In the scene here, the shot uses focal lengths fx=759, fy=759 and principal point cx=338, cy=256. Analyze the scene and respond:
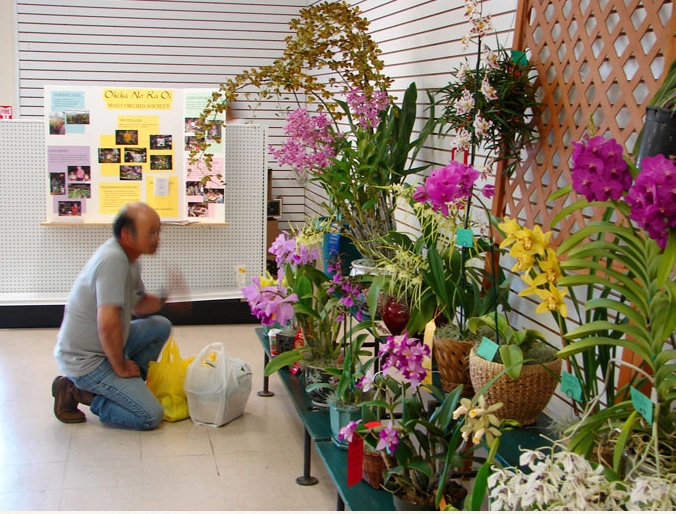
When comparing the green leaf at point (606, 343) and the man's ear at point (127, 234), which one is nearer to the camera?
the green leaf at point (606, 343)

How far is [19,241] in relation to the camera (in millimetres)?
6023

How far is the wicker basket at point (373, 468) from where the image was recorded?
2.63 meters

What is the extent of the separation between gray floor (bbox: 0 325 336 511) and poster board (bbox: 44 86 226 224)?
178 centimetres

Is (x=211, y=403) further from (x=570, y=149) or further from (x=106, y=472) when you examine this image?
(x=570, y=149)

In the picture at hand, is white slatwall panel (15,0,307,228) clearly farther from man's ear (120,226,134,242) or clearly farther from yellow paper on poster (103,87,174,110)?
man's ear (120,226,134,242)

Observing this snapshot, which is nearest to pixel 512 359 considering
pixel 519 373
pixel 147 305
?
pixel 519 373

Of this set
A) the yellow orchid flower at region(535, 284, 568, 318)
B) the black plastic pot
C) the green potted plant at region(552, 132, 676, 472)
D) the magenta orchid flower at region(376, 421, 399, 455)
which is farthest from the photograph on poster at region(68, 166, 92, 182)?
the black plastic pot

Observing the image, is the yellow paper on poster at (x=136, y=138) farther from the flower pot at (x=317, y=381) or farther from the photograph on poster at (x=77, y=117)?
the flower pot at (x=317, y=381)

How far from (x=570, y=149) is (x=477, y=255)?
0.61m

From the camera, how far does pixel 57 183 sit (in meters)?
6.00

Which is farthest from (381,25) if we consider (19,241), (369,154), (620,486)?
(620,486)

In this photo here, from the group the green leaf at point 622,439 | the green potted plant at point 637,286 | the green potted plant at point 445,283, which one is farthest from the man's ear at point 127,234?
the green leaf at point 622,439

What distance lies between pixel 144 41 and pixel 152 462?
5.68 meters

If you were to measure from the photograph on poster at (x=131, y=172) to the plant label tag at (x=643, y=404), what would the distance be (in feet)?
16.7
